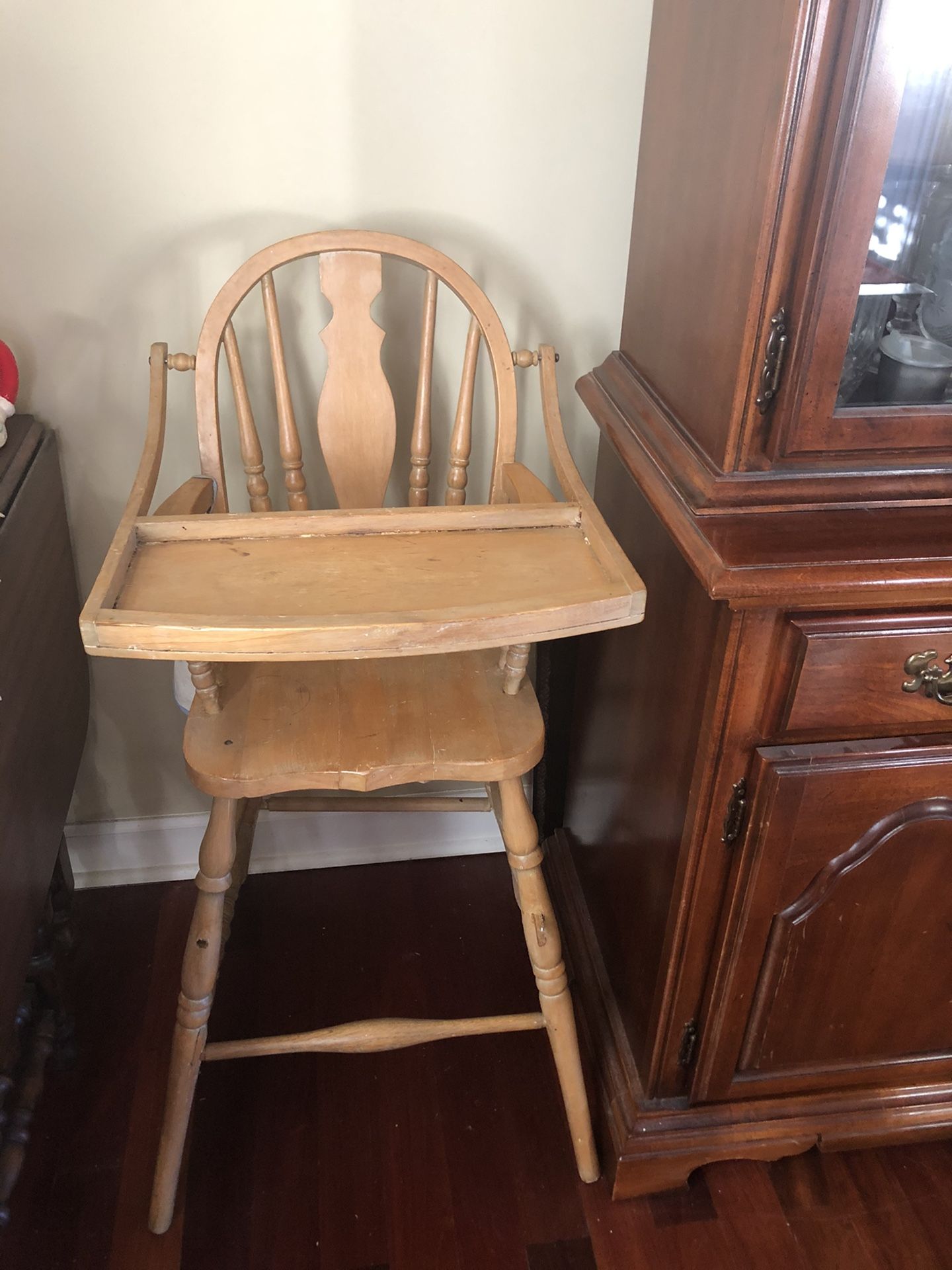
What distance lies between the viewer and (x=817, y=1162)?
1.24 meters

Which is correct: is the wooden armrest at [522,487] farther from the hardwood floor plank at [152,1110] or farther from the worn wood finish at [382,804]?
the hardwood floor plank at [152,1110]

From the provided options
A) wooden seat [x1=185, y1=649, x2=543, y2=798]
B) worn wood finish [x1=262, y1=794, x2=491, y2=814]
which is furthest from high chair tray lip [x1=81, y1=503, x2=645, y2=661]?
worn wood finish [x1=262, y1=794, x2=491, y2=814]

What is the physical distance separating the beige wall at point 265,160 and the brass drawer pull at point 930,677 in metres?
0.67

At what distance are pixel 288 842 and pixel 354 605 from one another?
2.89ft

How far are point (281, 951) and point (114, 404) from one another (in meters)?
0.85

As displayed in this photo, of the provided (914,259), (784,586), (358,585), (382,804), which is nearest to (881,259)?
(914,259)

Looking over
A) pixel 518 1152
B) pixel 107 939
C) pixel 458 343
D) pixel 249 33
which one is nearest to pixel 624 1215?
pixel 518 1152

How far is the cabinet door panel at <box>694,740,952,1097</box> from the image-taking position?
91cm

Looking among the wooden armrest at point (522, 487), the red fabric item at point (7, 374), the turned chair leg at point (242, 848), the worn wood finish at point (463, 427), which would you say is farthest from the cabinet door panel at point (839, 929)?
the red fabric item at point (7, 374)

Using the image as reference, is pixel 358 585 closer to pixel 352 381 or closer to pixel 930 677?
pixel 352 381

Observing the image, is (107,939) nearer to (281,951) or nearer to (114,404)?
(281,951)

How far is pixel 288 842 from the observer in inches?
63.4

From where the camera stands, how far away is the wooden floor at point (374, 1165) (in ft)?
3.71

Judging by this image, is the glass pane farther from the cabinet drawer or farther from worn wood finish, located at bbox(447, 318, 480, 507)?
worn wood finish, located at bbox(447, 318, 480, 507)
